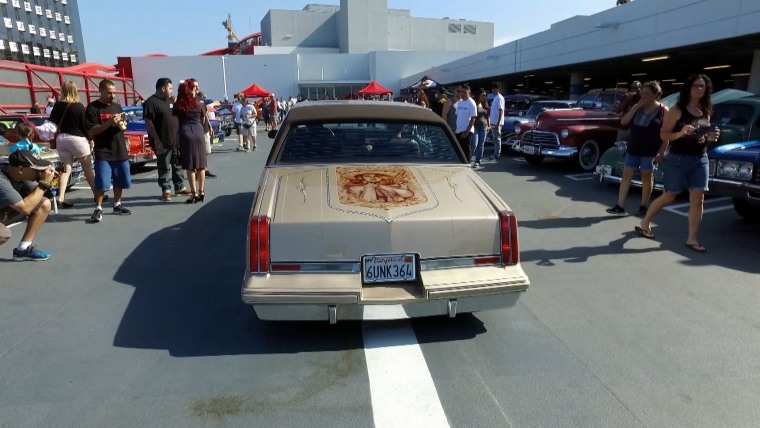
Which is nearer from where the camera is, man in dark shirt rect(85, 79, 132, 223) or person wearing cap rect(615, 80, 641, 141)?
man in dark shirt rect(85, 79, 132, 223)

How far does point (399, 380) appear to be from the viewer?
2.73m

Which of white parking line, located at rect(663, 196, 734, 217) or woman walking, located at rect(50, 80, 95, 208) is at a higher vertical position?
woman walking, located at rect(50, 80, 95, 208)

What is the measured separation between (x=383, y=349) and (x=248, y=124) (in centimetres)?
1277

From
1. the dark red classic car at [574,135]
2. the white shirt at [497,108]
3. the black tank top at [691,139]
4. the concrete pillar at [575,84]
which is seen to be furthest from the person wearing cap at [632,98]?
the concrete pillar at [575,84]

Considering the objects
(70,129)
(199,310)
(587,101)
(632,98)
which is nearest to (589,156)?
(587,101)

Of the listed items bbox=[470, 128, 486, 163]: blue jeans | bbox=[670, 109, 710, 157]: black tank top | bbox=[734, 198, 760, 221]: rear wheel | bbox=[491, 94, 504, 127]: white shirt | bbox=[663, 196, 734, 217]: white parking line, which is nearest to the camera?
bbox=[670, 109, 710, 157]: black tank top

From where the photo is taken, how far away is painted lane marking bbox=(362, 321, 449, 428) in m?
2.40

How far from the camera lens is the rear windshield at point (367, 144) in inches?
157

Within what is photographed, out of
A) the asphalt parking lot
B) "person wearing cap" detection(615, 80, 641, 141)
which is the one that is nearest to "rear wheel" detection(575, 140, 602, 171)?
"person wearing cap" detection(615, 80, 641, 141)

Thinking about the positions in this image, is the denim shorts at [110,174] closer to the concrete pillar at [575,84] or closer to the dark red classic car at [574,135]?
the dark red classic car at [574,135]

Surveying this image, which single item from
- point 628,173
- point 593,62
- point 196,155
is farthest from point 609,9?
point 196,155

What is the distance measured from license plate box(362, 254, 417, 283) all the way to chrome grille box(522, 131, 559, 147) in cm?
808

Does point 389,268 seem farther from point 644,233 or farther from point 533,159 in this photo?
point 533,159

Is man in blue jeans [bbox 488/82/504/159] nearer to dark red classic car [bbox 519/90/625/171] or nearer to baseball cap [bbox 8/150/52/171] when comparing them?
dark red classic car [bbox 519/90/625/171]
